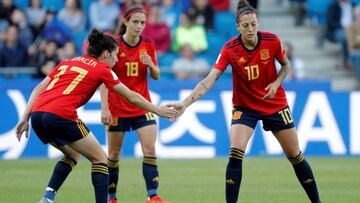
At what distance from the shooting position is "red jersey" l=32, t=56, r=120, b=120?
29.9 ft

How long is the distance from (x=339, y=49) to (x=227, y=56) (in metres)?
12.4

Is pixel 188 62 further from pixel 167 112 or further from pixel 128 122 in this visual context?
pixel 167 112

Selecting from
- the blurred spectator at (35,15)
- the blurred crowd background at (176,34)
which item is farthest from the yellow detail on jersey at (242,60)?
the blurred spectator at (35,15)

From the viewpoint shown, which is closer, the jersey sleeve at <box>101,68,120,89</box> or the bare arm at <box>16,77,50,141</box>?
the jersey sleeve at <box>101,68,120,89</box>

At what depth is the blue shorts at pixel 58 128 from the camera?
9062mm

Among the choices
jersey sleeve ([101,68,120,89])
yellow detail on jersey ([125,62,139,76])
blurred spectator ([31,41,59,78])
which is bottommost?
jersey sleeve ([101,68,120,89])

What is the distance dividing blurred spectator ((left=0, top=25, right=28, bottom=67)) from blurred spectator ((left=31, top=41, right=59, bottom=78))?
Answer: 0.32 metres

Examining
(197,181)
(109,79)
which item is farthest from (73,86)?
(197,181)

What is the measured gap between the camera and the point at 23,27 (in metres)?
19.6

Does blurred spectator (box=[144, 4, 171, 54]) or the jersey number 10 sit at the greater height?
blurred spectator (box=[144, 4, 171, 54])

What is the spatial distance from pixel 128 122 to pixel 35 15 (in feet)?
32.3

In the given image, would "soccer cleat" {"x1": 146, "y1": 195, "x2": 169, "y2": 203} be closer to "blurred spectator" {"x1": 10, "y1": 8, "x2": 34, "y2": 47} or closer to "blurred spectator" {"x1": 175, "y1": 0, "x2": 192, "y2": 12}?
"blurred spectator" {"x1": 10, "y1": 8, "x2": 34, "y2": 47}

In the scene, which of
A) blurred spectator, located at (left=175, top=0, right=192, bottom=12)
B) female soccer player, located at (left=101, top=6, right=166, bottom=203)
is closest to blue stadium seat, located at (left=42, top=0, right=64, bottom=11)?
blurred spectator, located at (left=175, top=0, right=192, bottom=12)

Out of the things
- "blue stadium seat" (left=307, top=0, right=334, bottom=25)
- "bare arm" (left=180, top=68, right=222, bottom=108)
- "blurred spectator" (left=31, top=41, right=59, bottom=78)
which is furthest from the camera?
"blue stadium seat" (left=307, top=0, right=334, bottom=25)
